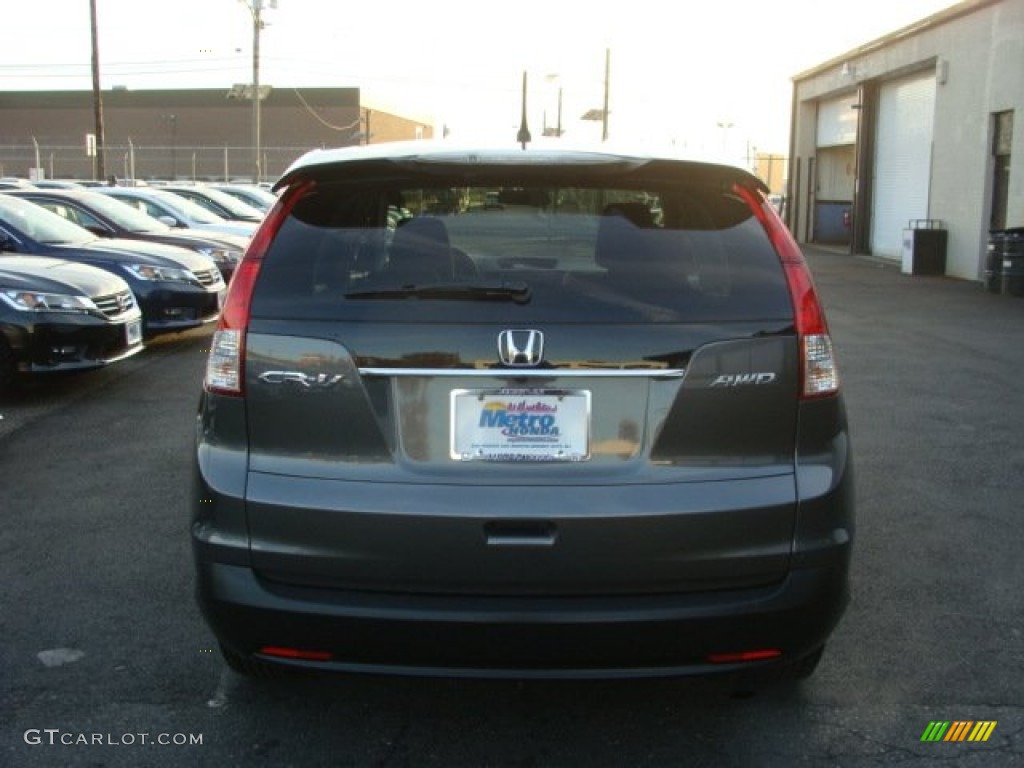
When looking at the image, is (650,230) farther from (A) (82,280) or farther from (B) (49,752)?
(A) (82,280)

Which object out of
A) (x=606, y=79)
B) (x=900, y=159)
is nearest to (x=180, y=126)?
(x=606, y=79)

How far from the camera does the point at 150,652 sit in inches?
152

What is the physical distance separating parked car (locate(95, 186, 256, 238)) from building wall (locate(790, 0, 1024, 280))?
42.5ft

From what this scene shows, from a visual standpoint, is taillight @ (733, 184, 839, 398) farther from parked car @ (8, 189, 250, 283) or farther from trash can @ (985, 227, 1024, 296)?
trash can @ (985, 227, 1024, 296)

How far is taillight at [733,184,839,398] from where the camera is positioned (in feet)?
9.66

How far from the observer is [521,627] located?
278cm

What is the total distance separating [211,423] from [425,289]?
0.71 metres

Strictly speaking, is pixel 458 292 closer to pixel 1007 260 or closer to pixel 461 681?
pixel 461 681

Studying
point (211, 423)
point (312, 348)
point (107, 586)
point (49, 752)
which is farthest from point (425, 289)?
point (107, 586)

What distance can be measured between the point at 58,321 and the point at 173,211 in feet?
29.0

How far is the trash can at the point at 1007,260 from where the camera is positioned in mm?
17016

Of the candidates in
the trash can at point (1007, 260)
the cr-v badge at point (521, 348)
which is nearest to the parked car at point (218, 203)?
the trash can at point (1007, 260)

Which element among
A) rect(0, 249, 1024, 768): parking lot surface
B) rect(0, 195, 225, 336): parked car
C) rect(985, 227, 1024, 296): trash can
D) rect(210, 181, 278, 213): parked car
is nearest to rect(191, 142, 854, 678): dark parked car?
rect(0, 249, 1024, 768): parking lot surface

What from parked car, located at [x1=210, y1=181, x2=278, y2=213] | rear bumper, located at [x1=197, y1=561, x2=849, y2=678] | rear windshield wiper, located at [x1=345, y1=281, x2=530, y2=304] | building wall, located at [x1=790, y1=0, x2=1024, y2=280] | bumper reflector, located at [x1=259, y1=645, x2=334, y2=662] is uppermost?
building wall, located at [x1=790, y1=0, x2=1024, y2=280]
